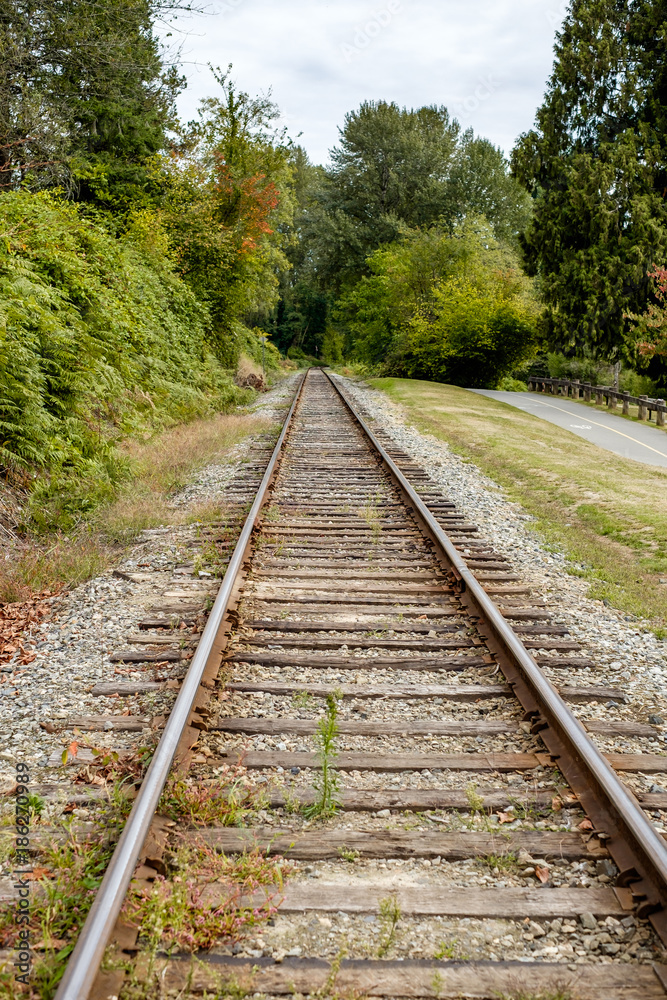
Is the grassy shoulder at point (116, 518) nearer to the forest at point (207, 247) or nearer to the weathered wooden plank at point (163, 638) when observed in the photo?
the forest at point (207, 247)

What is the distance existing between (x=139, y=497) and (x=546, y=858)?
6.56 metres

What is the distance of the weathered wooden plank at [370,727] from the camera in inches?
149

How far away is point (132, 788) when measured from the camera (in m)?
3.18

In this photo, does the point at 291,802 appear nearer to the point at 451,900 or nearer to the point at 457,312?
the point at 451,900

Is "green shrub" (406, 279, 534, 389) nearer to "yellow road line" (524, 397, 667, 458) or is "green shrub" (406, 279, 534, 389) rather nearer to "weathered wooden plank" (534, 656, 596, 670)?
"yellow road line" (524, 397, 667, 458)

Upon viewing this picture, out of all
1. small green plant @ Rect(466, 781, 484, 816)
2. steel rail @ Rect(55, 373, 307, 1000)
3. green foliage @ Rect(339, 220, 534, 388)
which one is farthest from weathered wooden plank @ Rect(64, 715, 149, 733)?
green foliage @ Rect(339, 220, 534, 388)

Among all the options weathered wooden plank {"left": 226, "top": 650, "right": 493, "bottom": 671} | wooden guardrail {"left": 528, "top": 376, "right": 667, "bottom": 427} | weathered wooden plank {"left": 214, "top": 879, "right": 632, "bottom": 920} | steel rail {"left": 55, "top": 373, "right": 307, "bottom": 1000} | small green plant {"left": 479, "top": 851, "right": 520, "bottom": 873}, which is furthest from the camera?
wooden guardrail {"left": 528, "top": 376, "right": 667, "bottom": 427}

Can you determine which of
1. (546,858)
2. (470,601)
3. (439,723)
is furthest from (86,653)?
(546,858)

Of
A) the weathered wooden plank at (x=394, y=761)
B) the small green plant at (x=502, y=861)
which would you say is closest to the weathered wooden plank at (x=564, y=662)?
the weathered wooden plank at (x=394, y=761)

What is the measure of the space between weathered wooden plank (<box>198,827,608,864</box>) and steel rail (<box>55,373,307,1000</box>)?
0.29m

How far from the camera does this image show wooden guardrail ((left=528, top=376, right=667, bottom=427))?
77.3 feet

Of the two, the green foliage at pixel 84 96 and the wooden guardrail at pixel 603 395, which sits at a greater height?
the green foliage at pixel 84 96

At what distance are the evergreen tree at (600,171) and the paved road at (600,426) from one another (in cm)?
265

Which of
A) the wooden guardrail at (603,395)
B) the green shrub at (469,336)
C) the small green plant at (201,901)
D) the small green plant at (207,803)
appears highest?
the green shrub at (469,336)
